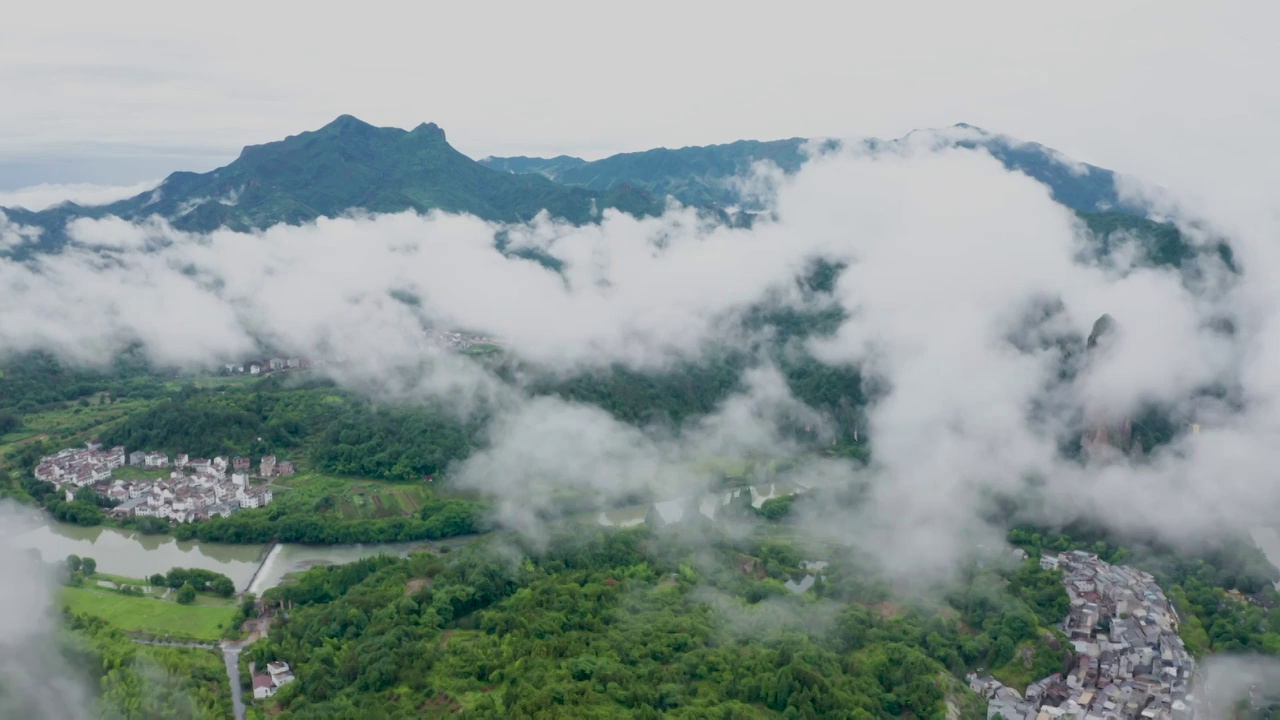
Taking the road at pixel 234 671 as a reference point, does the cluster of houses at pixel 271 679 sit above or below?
above

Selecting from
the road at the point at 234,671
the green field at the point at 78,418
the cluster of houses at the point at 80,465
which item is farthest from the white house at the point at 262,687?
the green field at the point at 78,418

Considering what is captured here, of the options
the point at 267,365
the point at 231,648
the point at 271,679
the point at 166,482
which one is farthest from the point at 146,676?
the point at 267,365

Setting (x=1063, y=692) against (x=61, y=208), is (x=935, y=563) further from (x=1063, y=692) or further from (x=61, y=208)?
(x=61, y=208)

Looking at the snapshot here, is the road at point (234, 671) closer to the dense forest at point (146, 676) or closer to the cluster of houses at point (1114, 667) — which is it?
the dense forest at point (146, 676)

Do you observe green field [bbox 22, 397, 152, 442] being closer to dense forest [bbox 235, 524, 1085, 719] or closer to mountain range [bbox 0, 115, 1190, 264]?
dense forest [bbox 235, 524, 1085, 719]

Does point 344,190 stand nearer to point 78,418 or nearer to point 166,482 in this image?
point 78,418

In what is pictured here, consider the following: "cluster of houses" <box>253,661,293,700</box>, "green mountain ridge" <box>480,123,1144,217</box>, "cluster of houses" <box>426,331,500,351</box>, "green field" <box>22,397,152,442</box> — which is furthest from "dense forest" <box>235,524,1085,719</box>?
"green mountain ridge" <box>480,123,1144,217</box>
